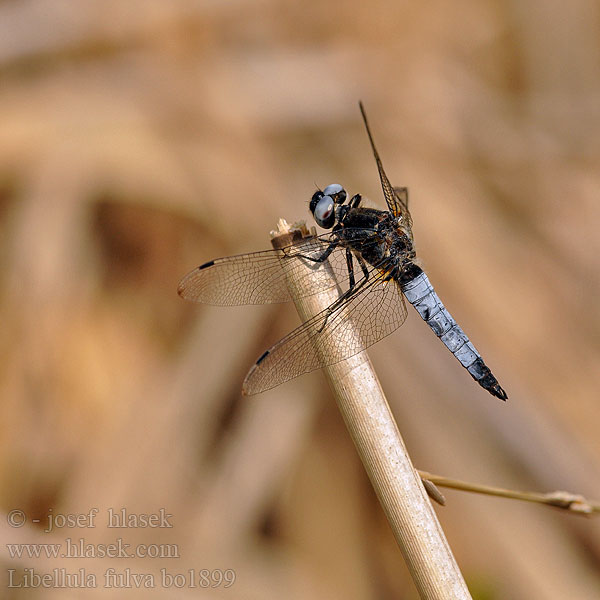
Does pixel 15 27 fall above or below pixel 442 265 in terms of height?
above

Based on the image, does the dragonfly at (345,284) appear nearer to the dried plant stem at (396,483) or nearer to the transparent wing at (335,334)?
the transparent wing at (335,334)

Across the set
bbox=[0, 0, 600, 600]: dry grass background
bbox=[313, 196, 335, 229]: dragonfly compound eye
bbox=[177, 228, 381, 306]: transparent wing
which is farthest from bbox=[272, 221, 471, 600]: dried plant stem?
bbox=[0, 0, 600, 600]: dry grass background

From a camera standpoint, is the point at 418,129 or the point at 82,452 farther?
the point at 418,129

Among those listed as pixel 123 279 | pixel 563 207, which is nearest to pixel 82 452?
pixel 123 279

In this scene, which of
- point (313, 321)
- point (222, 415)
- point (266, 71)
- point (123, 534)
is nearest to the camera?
point (313, 321)

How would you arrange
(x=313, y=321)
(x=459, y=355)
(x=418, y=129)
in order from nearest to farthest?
(x=313, y=321) < (x=459, y=355) < (x=418, y=129)

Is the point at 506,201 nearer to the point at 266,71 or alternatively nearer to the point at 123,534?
the point at 266,71

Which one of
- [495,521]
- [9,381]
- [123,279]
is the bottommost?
[495,521]
